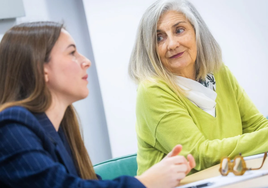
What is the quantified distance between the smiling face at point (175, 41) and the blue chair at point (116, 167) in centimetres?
61

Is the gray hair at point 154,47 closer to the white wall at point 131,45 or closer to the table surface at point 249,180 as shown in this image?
the table surface at point 249,180

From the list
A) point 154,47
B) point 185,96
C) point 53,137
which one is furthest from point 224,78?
point 53,137

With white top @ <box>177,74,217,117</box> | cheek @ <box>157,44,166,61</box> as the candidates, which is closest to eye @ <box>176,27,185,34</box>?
cheek @ <box>157,44,166,61</box>

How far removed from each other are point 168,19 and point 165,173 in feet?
3.46

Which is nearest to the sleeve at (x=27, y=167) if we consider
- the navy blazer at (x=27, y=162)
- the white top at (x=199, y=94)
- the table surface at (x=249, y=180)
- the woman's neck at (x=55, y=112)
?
the navy blazer at (x=27, y=162)

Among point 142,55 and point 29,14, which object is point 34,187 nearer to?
point 142,55

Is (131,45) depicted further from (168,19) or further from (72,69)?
(72,69)

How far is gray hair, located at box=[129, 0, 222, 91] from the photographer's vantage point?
207 centimetres

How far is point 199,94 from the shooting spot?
2.09 meters

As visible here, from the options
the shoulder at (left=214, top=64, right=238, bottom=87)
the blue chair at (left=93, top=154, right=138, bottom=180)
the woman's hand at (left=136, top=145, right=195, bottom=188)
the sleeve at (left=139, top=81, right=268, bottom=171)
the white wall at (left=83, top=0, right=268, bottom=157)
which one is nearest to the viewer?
the woman's hand at (left=136, top=145, right=195, bottom=188)

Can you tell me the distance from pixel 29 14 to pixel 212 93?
1.80 metres

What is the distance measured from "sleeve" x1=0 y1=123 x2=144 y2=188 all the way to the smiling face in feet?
3.63

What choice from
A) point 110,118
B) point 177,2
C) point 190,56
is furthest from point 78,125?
point 110,118

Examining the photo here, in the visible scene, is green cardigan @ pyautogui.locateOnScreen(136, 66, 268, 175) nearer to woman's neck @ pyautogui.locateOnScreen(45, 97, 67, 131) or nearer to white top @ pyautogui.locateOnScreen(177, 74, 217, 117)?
white top @ pyautogui.locateOnScreen(177, 74, 217, 117)
